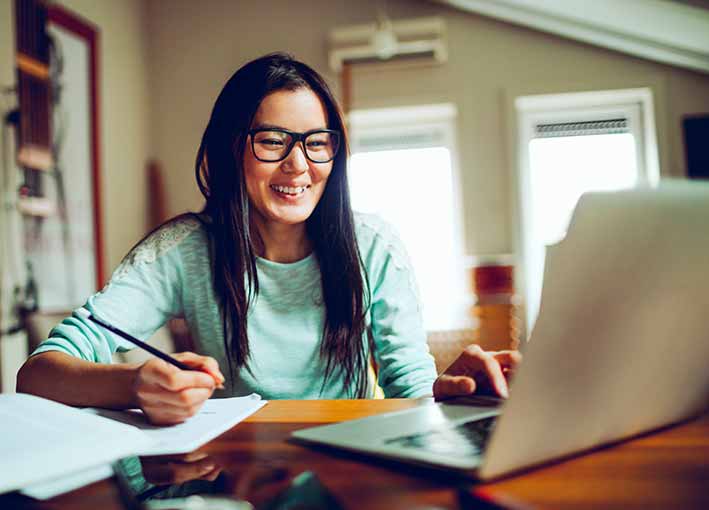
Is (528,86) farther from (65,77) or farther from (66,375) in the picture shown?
(66,375)

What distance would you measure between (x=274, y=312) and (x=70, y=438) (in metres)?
0.69

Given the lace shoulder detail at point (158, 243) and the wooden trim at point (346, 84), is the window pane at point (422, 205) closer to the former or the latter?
the wooden trim at point (346, 84)

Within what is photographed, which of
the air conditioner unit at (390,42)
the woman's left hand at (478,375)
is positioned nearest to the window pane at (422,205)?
the air conditioner unit at (390,42)

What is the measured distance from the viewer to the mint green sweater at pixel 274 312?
45.6 inches

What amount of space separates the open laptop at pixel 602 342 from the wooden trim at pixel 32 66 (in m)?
2.87

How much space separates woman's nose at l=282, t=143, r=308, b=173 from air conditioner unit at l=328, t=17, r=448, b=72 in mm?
2964

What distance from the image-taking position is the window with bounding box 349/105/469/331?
4230 millimetres

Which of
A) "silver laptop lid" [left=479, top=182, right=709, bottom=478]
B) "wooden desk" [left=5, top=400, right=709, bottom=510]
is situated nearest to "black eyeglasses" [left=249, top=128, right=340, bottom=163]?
"wooden desk" [left=5, top=400, right=709, bottom=510]

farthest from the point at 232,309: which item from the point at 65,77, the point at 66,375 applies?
the point at 65,77

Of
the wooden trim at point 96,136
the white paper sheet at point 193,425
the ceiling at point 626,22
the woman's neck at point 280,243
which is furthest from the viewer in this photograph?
the wooden trim at point 96,136

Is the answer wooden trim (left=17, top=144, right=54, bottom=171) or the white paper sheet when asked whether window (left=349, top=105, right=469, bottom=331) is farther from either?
the white paper sheet

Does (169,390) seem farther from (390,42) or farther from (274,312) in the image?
(390,42)

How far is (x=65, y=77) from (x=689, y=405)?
337 cm

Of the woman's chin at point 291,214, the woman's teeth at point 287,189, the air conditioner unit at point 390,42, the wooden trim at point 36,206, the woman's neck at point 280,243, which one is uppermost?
the air conditioner unit at point 390,42
